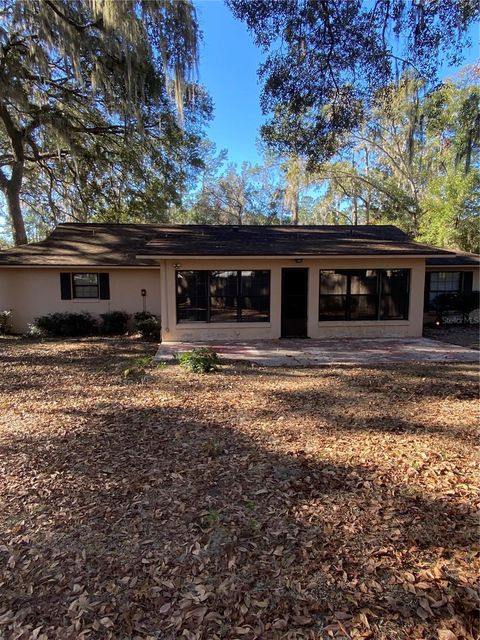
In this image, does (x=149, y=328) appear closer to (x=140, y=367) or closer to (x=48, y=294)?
(x=48, y=294)

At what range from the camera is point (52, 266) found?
13.0m

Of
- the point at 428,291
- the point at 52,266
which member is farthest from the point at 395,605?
the point at 428,291

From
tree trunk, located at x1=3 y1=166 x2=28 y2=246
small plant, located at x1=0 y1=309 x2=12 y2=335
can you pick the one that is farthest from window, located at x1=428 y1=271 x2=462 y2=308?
tree trunk, located at x1=3 y1=166 x2=28 y2=246

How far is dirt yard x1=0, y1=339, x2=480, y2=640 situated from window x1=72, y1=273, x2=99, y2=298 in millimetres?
8188

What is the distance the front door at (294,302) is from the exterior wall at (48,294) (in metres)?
4.72

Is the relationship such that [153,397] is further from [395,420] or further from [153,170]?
[153,170]

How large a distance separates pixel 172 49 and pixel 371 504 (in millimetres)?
8891

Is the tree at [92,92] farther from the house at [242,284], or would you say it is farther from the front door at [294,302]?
the front door at [294,302]

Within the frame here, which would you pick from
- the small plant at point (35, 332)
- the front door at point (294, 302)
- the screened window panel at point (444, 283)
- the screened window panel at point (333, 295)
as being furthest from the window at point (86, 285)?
the screened window panel at point (444, 283)

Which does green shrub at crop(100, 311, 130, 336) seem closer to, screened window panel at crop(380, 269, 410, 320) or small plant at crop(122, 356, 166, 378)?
small plant at crop(122, 356, 166, 378)

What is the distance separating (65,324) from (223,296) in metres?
5.33

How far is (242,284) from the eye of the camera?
1147 centimetres

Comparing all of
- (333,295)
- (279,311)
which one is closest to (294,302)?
(279,311)

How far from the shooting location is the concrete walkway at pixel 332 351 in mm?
8859
